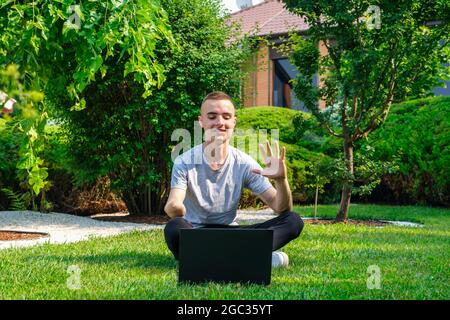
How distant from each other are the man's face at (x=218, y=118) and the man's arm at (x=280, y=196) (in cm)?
49

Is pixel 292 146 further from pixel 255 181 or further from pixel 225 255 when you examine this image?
pixel 225 255

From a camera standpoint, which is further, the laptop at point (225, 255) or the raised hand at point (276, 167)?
the raised hand at point (276, 167)

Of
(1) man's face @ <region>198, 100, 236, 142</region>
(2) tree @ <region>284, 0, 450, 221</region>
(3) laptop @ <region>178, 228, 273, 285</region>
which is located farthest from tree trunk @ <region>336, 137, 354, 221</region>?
(3) laptop @ <region>178, 228, 273, 285</region>

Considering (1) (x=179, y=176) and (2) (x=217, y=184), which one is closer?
(1) (x=179, y=176)

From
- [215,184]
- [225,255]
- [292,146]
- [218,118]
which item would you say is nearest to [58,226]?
[215,184]

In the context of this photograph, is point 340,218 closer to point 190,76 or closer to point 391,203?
point 190,76

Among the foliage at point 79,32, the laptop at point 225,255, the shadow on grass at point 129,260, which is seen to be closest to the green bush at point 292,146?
the foliage at point 79,32

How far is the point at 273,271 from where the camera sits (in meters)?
4.39

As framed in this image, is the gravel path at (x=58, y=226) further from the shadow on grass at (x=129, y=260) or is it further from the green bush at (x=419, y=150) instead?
the green bush at (x=419, y=150)

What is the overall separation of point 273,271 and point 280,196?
536 millimetres

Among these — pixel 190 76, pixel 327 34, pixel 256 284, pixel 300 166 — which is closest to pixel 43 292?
pixel 256 284

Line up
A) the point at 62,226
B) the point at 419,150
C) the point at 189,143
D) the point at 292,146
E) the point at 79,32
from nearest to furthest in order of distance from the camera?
the point at 79,32 → the point at 62,226 → the point at 189,143 → the point at 419,150 → the point at 292,146

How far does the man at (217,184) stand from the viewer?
4223 mm

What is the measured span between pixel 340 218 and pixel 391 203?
4109 mm
